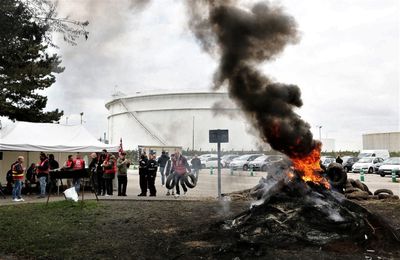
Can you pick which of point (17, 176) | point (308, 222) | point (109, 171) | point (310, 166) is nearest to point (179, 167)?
point (109, 171)

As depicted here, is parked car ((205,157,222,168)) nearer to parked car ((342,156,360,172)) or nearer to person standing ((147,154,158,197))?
parked car ((342,156,360,172))

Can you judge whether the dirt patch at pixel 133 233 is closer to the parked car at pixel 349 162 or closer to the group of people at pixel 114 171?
the group of people at pixel 114 171

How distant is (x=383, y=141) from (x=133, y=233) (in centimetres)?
5172

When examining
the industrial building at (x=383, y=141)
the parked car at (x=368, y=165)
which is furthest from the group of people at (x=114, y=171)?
the industrial building at (x=383, y=141)

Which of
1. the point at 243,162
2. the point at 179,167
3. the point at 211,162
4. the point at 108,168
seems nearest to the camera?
the point at 179,167

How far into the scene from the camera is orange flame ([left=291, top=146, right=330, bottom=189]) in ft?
31.2

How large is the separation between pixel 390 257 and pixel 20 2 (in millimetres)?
9122

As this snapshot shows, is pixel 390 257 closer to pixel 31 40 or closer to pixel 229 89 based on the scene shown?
pixel 229 89

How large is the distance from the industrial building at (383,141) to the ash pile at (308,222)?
48.4 m

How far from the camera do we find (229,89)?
10094 millimetres

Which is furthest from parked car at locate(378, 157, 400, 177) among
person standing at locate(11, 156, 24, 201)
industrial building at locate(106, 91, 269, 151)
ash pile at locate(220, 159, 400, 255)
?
person standing at locate(11, 156, 24, 201)

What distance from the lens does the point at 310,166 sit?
382 inches

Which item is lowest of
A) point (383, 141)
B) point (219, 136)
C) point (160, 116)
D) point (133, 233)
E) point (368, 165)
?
point (133, 233)

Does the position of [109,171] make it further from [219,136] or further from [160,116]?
[160,116]
